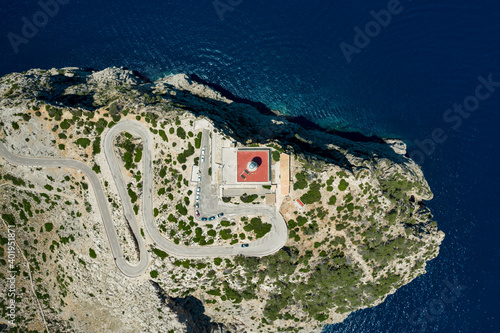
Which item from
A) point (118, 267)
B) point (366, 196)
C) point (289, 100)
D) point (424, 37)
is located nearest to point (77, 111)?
point (118, 267)

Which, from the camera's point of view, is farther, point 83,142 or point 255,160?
point 83,142

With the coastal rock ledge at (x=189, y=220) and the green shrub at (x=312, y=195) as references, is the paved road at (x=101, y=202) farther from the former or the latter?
the green shrub at (x=312, y=195)

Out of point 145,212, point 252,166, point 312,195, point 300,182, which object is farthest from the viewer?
point 312,195

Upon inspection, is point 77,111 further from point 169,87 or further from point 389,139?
point 389,139

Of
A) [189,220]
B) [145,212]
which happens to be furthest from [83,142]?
Result: [189,220]

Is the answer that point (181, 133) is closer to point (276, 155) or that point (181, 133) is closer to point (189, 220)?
point (189, 220)

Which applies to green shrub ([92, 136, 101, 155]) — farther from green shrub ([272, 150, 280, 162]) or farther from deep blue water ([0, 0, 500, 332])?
green shrub ([272, 150, 280, 162])
